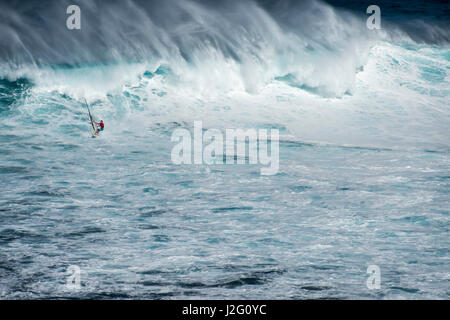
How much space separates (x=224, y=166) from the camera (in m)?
8.61

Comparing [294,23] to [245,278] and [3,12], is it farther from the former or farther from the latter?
[245,278]

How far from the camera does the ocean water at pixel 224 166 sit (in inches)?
188

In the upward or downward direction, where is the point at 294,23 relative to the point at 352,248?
upward

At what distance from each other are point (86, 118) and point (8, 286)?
7.73m

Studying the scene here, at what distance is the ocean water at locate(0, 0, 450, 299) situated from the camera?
4781 mm

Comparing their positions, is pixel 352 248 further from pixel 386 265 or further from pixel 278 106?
pixel 278 106

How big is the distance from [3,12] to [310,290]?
12.7 m

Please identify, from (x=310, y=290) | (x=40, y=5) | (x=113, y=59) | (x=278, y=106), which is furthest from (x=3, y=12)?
(x=310, y=290)

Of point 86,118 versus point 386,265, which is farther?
point 86,118
